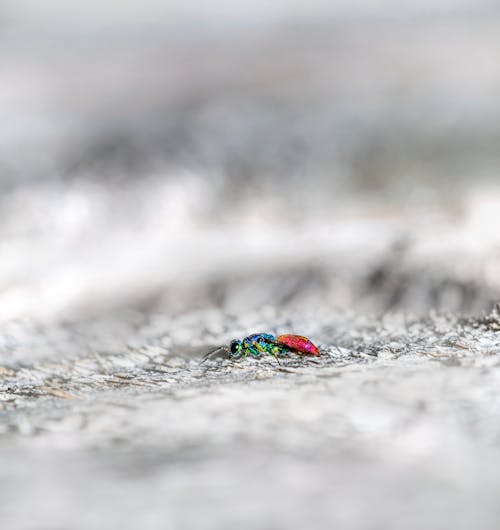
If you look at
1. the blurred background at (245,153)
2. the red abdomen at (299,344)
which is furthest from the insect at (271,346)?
the blurred background at (245,153)

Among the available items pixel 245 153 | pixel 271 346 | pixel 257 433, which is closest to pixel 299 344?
pixel 271 346

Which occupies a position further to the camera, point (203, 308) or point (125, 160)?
point (125, 160)

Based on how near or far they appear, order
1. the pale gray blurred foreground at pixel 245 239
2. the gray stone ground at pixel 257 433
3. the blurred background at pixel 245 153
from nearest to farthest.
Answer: the gray stone ground at pixel 257 433 < the pale gray blurred foreground at pixel 245 239 < the blurred background at pixel 245 153

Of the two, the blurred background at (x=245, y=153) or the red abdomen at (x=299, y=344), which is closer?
the red abdomen at (x=299, y=344)

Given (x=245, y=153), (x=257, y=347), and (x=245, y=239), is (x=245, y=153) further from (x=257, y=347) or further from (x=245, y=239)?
(x=257, y=347)

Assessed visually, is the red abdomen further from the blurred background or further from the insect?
the blurred background

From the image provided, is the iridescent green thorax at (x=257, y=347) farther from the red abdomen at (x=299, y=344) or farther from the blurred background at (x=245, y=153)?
the blurred background at (x=245, y=153)

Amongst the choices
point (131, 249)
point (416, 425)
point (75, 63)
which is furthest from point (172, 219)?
point (416, 425)

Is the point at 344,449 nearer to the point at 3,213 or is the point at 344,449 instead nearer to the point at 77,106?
the point at 3,213
